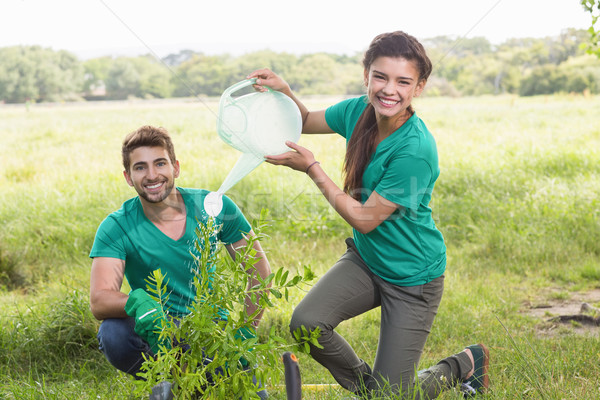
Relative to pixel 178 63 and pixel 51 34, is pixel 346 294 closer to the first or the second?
pixel 178 63

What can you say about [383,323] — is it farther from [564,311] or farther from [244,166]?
[564,311]

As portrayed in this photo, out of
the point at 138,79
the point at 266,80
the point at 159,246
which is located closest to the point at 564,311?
the point at 266,80

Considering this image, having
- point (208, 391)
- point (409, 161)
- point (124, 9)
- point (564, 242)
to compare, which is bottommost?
point (564, 242)

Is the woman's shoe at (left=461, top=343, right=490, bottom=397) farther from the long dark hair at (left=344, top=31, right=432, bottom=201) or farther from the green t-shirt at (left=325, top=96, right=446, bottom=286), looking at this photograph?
the long dark hair at (left=344, top=31, right=432, bottom=201)

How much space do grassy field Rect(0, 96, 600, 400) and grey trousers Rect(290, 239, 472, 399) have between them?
157 millimetres

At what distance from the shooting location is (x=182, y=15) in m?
23.1

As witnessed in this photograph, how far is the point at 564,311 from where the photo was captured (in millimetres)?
3381

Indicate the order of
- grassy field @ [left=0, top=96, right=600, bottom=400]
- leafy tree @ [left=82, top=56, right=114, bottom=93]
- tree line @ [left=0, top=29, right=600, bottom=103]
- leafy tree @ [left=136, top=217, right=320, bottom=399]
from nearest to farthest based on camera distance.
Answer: leafy tree @ [left=136, top=217, right=320, bottom=399] → grassy field @ [left=0, top=96, right=600, bottom=400] → tree line @ [left=0, top=29, right=600, bottom=103] → leafy tree @ [left=82, top=56, right=114, bottom=93]

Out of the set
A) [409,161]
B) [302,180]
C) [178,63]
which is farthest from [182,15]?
[409,161]

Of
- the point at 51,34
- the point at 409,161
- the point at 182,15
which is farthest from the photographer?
the point at 182,15

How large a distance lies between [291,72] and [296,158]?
16.3 metres

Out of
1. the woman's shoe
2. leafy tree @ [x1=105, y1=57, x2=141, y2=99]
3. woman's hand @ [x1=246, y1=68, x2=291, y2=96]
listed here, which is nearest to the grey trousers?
the woman's shoe

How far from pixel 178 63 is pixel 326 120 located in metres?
17.4

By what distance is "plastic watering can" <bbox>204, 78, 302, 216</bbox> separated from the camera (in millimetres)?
2100
